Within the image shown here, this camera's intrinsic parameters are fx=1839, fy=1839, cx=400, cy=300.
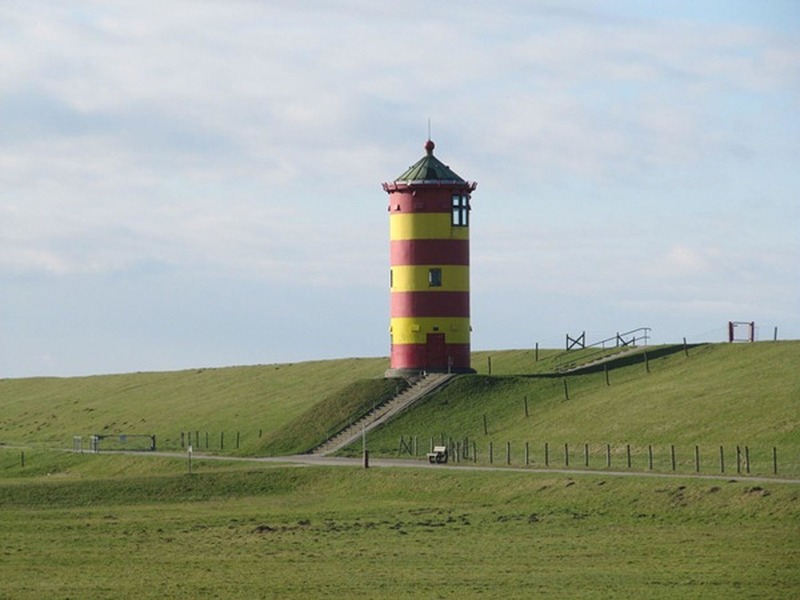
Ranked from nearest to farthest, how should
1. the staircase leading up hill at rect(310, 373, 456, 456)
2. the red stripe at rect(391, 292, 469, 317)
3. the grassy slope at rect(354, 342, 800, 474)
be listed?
1. the grassy slope at rect(354, 342, 800, 474)
2. the staircase leading up hill at rect(310, 373, 456, 456)
3. the red stripe at rect(391, 292, 469, 317)

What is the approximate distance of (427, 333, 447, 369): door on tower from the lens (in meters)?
98.3

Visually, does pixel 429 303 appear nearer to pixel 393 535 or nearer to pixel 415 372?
pixel 415 372

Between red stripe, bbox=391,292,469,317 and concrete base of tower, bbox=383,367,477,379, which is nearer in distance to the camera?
red stripe, bbox=391,292,469,317

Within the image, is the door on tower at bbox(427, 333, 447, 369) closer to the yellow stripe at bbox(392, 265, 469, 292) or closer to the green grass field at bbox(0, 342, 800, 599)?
the green grass field at bbox(0, 342, 800, 599)

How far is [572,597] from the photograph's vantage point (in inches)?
1661

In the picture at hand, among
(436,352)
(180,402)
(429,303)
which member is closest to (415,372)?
(436,352)

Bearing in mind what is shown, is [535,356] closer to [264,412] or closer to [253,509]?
[264,412]

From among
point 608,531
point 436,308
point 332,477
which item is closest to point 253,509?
point 332,477

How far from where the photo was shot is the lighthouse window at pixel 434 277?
97.0m

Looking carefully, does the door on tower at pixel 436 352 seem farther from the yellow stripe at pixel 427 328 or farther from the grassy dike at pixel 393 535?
the grassy dike at pixel 393 535

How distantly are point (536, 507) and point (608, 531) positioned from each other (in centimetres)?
816

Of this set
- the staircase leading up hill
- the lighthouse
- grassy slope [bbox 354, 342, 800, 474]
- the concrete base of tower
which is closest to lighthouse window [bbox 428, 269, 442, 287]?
the lighthouse

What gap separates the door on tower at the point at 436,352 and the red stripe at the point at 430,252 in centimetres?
409

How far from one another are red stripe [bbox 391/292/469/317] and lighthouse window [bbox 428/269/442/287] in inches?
18.7
